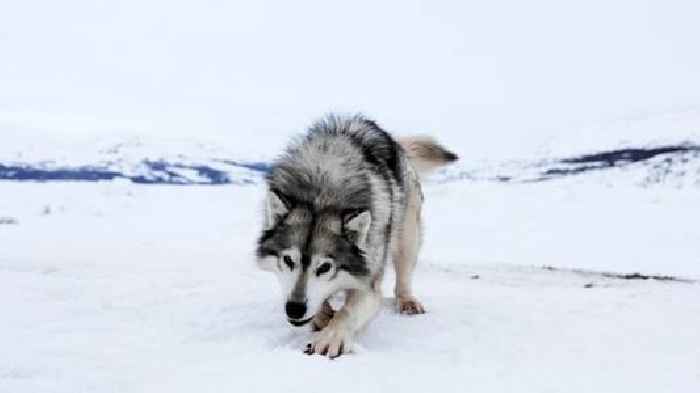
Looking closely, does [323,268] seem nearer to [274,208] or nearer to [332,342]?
[332,342]

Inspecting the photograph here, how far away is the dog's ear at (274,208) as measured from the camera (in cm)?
460

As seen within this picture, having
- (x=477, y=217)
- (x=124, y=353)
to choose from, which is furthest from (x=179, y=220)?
(x=124, y=353)

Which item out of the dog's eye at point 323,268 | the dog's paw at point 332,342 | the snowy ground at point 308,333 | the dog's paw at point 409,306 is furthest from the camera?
the dog's paw at point 409,306

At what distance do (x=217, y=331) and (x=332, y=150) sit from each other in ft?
5.24

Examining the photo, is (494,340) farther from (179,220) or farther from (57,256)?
(179,220)

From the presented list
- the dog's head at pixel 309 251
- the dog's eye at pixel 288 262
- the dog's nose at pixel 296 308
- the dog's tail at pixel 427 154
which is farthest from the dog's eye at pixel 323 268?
the dog's tail at pixel 427 154

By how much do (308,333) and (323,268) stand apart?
67 cm

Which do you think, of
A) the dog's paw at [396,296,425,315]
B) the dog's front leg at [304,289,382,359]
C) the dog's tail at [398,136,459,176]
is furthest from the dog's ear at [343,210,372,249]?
the dog's tail at [398,136,459,176]

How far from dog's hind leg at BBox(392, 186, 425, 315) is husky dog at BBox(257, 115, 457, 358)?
0.07 ft

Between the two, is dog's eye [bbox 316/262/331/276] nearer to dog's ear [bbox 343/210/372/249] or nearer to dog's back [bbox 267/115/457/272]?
dog's ear [bbox 343/210/372/249]

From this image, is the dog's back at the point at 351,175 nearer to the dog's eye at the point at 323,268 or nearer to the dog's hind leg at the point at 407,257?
the dog's hind leg at the point at 407,257

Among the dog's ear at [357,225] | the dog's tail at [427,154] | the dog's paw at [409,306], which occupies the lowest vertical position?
the dog's paw at [409,306]

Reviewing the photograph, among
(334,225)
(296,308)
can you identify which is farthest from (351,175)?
(296,308)

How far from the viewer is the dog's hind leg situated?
19.6 feet
